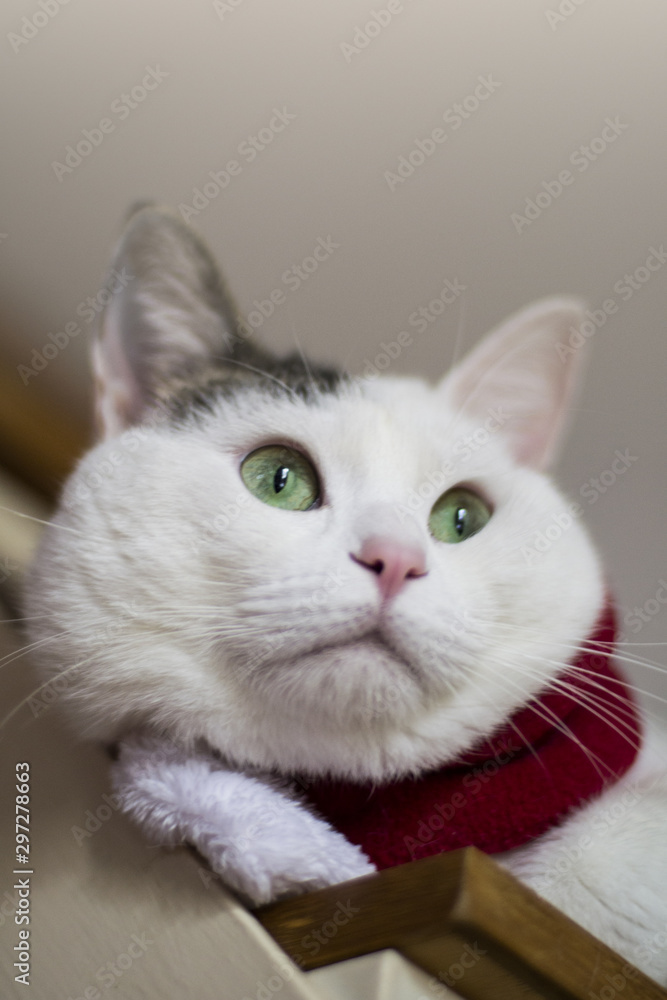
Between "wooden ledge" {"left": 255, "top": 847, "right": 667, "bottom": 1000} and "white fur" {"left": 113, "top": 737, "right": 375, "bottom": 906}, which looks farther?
"white fur" {"left": 113, "top": 737, "right": 375, "bottom": 906}

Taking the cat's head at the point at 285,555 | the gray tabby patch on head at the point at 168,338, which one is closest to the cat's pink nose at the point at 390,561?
the cat's head at the point at 285,555

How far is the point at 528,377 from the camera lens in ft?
2.92

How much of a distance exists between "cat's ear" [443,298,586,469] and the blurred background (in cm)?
5

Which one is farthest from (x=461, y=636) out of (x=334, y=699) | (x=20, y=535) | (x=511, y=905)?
(x=20, y=535)

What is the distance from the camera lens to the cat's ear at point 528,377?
2.85ft

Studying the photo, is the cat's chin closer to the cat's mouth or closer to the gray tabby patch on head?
the cat's mouth

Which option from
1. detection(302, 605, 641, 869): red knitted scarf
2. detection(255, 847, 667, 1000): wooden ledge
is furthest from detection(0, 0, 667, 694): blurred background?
A: detection(255, 847, 667, 1000): wooden ledge

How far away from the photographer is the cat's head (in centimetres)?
62

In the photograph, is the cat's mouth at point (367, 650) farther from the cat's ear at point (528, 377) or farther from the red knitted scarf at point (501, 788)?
the cat's ear at point (528, 377)

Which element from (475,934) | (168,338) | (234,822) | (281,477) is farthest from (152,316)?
(475,934)

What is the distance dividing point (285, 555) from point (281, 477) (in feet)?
0.37

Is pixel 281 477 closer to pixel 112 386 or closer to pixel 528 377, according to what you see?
pixel 112 386

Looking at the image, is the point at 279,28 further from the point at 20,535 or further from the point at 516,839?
the point at 516,839

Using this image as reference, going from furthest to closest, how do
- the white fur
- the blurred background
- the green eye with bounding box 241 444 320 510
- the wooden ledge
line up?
the blurred background, the green eye with bounding box 241 444 320 510, the white fur, the wooden ledge
